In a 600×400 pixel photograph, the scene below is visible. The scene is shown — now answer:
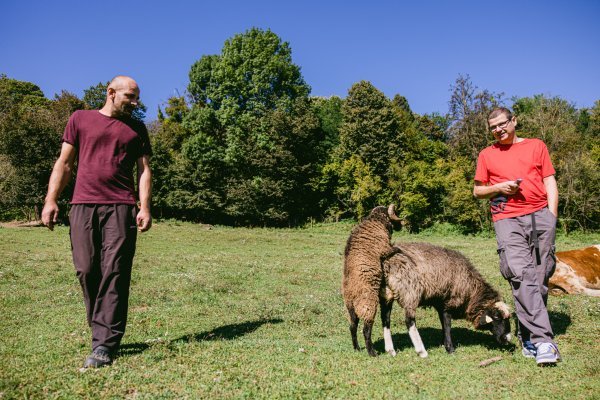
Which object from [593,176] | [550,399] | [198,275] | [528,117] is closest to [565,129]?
[528,117]

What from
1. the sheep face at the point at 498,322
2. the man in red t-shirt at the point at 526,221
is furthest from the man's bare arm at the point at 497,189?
the sheep face at the point at 498,322

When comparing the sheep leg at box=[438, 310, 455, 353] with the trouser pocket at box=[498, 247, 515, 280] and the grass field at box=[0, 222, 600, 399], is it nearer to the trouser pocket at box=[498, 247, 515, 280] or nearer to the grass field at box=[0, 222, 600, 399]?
the grass field at box=[0, 222, 600, 399]

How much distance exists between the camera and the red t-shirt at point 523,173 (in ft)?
19.0

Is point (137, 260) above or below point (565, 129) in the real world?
below

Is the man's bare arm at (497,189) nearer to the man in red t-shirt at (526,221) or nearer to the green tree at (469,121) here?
Result: the man in red t-shirt at (526,221)

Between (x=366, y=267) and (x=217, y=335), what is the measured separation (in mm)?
2802

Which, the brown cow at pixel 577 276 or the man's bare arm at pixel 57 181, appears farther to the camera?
the brown cow at pixel 577 276

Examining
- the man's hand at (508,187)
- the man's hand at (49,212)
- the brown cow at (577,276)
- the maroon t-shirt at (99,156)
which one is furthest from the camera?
the brown cow at (577,276)

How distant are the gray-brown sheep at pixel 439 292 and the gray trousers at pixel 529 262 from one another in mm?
886

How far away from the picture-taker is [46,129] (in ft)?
115

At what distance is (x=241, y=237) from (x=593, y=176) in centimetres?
2662

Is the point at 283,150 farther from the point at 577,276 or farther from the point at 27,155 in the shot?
the point at 577,276

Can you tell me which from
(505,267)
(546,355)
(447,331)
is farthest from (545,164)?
(447,331)

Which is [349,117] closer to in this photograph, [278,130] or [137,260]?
[278,130]
